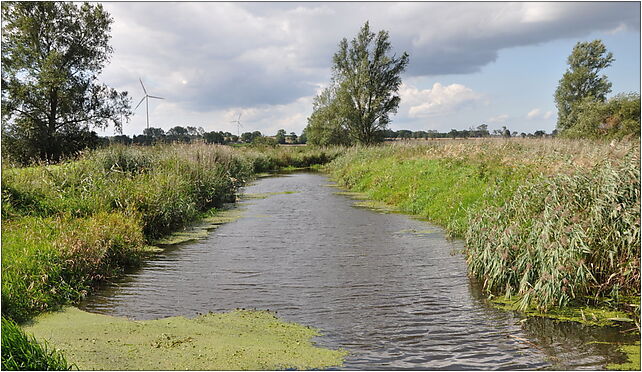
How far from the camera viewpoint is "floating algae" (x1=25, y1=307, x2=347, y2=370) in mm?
5621

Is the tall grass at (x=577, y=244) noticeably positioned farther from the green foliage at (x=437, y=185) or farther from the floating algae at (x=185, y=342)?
the floating algae at (x=185, y=342)

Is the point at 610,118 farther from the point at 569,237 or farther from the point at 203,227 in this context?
the point at 569,237

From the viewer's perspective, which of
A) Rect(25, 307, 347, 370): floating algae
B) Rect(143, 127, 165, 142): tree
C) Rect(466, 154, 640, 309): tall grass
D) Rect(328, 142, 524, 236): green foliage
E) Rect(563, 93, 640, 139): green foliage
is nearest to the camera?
Rect(25, 307, 347, 370): floating algae

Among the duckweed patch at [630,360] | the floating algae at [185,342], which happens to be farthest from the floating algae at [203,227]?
the duckweed patch at [630,360]

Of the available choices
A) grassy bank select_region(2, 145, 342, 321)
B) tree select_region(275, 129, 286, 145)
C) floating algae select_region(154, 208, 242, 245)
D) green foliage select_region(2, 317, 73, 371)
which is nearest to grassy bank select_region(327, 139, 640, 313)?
green foliage select_region(2, 317, 73, 371)

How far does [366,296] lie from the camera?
8.40 m

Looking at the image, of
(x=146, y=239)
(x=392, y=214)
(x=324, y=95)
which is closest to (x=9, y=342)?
(x=146, y=239)

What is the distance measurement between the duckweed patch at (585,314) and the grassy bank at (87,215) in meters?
7.34

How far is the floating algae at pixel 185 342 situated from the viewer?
5621 mm

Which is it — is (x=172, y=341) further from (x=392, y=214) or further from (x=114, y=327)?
(x=392, y=214)

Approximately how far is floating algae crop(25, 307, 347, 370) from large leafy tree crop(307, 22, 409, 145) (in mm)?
48843

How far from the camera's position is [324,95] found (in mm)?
71000

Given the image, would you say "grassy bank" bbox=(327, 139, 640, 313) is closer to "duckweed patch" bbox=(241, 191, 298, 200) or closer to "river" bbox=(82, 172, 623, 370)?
"river" bbox=(82, 172, 623, 370)

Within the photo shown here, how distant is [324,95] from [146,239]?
60664mm
